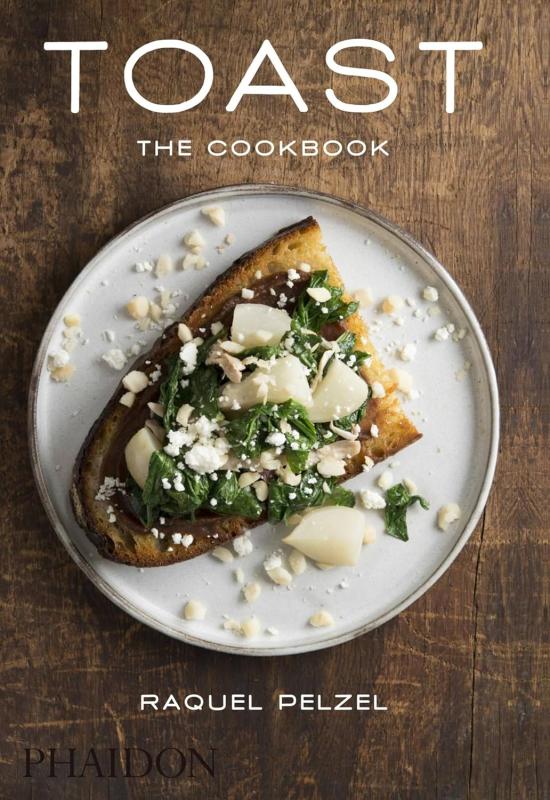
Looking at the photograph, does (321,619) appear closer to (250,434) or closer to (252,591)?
(252,591)

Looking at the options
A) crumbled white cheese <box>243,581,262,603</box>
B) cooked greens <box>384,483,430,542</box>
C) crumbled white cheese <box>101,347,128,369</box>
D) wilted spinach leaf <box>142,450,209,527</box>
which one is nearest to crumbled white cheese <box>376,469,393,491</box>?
cooked greens <box>384,483,430,542</box>

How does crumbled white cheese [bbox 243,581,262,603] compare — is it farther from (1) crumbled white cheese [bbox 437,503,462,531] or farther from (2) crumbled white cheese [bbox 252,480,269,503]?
(1) crumbled white cheese [bbox 437,503,462,531]

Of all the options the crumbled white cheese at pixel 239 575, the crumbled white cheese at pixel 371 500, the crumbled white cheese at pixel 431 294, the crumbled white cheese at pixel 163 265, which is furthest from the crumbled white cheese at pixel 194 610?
the crumbled white cheese at pixel 431 294

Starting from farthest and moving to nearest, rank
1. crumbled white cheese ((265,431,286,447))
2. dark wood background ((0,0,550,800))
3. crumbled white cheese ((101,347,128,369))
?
dark wood background ((0,0,550,800))
crumbled white cheese ((101,347,128,369))
crumbled white cheese ((265,431,286,447))

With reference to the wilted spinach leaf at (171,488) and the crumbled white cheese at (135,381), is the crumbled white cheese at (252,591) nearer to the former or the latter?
the wilted spinach leaf at (171,488)

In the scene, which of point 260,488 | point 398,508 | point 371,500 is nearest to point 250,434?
point 260,488

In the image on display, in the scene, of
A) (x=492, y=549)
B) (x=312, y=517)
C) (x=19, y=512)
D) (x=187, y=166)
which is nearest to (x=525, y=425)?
(x=492, y=549)

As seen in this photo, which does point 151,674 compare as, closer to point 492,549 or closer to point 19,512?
point 19,512
